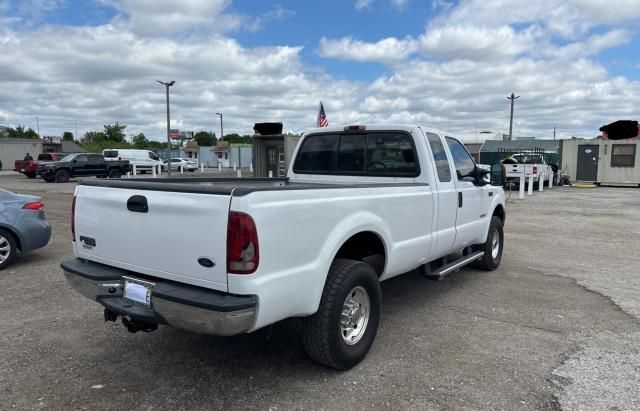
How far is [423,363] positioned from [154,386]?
205cm

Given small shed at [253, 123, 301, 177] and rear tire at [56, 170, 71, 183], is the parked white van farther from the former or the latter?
small shed at [253, 123, 301, 177]

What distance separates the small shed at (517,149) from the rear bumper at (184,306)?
89.3ft

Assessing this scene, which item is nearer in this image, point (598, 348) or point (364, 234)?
point (364, 234)

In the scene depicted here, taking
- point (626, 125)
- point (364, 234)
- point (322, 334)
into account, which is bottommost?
point (322, 334)

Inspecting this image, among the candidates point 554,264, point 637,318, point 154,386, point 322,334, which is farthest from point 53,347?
point 554,264

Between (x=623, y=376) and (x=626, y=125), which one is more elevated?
(x=626, y=125)

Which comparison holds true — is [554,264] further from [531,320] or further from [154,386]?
[154,386]

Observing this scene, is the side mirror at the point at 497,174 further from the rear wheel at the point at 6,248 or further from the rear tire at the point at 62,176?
the rear tire at the point at 62,176

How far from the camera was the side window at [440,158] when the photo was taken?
492 cm

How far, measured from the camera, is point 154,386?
11.1 feet

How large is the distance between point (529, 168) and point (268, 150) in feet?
37.8

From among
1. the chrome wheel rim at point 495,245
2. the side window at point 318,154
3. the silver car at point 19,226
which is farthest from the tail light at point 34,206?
the chrome wheel rim at point 495,245

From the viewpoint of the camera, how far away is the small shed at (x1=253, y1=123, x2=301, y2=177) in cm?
1727

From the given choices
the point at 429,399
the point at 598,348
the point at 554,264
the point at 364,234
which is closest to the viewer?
the point at 429,399
